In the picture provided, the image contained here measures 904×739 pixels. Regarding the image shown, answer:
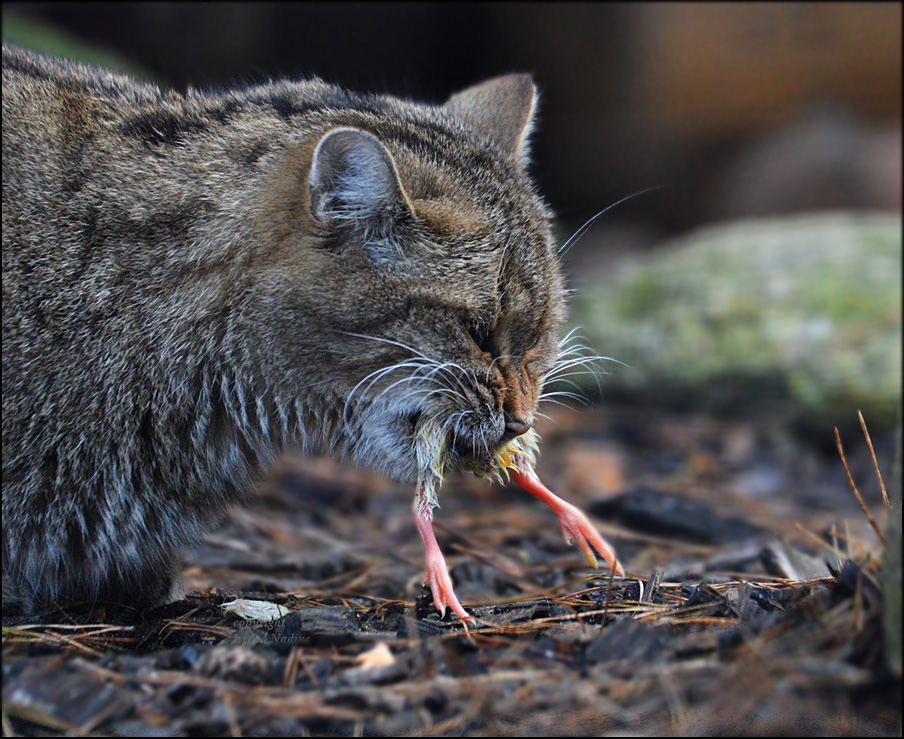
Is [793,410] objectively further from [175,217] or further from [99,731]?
[99,731]

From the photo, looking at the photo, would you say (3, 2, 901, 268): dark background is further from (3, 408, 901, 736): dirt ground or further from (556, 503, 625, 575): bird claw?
(556, 503, 625, 575): bird claw

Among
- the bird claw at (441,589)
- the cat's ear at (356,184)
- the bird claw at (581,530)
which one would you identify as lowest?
the bird claw at (441,589)

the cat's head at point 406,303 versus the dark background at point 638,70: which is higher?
the dark background at point 638,70

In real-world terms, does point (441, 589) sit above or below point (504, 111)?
below

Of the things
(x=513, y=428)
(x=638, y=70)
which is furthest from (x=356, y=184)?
(x=638, y=70)

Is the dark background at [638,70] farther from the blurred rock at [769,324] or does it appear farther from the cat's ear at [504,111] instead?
the cat's ear at [504,111]

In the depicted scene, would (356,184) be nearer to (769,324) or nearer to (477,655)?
(477,655)

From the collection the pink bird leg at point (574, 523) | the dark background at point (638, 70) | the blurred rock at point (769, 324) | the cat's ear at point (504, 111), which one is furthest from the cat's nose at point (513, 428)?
the dark background at point (638, 70)
